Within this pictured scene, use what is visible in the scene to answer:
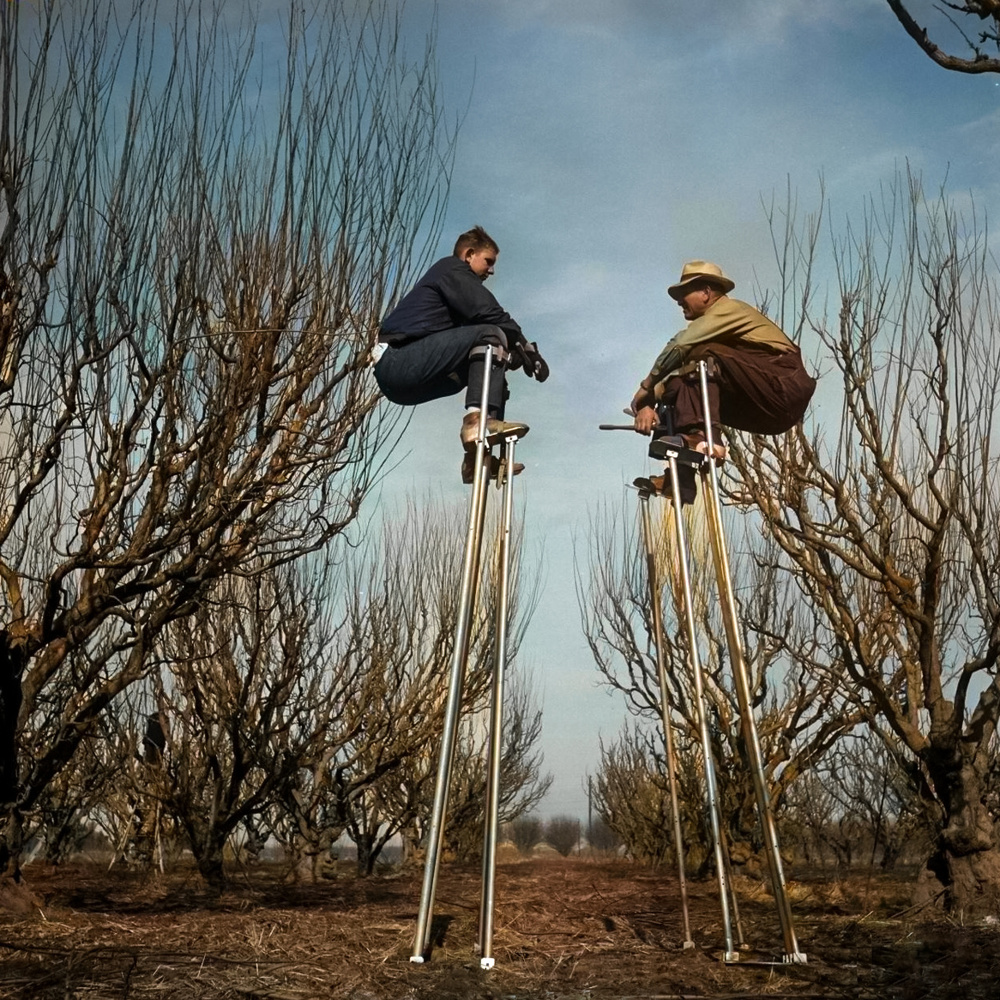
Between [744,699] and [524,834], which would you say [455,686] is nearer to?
[744,699]

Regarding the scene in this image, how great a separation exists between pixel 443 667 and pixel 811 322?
8639 mm

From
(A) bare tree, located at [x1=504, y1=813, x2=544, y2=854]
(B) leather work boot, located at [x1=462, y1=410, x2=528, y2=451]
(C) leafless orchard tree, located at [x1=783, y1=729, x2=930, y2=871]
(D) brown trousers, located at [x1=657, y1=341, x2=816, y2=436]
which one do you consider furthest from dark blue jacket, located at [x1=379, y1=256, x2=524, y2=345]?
(A) bare tree, located at [x1=504, y1=813, x2=544, y2=854]

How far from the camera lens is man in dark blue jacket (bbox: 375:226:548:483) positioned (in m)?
5.02

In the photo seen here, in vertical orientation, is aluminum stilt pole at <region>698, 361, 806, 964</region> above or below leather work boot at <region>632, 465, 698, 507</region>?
below

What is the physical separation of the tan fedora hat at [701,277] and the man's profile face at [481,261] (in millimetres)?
993

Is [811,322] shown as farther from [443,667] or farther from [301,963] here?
[443,667]

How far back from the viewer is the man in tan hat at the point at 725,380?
530 centimetres

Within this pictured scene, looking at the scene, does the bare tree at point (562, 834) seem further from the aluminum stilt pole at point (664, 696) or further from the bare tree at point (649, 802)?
the aluminum stilt pole at point (664, 696)

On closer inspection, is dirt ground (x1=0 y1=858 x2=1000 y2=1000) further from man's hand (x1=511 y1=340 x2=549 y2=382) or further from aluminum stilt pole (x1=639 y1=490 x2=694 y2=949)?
man's hand (x1=511 y1=340 x2=549 y2=382)

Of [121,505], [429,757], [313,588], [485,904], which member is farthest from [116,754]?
[485,904]

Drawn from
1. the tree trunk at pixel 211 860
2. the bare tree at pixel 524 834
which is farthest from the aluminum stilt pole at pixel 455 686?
the bare tree at pixel 524 834

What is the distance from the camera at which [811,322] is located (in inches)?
356

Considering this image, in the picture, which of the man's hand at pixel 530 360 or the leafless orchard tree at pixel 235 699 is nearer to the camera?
the man's hand at pixel 530 360

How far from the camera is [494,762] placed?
457cm
